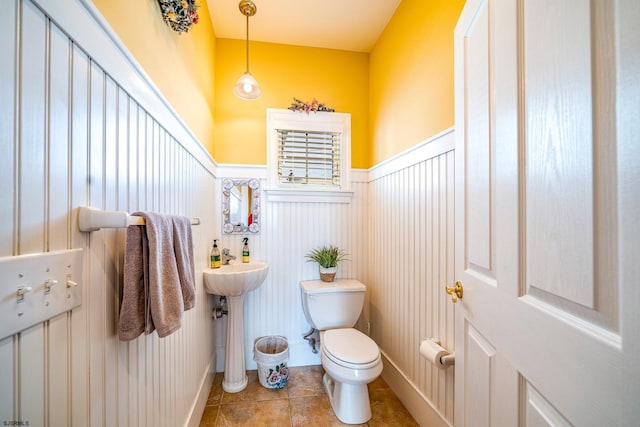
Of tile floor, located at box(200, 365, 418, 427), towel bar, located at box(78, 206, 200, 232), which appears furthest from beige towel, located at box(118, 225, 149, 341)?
tile floor, located at box(200, 365, 418, 427)

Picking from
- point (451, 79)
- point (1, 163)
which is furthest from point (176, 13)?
point (451, 79)

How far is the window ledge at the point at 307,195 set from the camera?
2047 mm

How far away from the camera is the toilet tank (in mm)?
1831

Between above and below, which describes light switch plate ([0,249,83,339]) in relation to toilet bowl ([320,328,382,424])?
above

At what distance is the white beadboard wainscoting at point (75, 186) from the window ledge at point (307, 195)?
44.0 inches

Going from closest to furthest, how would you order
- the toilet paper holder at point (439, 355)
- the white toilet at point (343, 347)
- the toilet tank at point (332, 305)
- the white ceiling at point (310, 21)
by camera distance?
the toilet paper holder at point (439, 355), the white toilet at point (343, 347), the white ceiling at point (310, 21), the toilet tank at point (332, 305)

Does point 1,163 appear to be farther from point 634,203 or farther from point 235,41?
point 235,41

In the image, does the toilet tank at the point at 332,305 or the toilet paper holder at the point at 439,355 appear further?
the toilet tank at the point at 332,305

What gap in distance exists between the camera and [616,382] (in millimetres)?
348

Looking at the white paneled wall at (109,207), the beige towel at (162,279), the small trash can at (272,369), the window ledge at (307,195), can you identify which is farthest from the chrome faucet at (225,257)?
the beige towel at (162,279)

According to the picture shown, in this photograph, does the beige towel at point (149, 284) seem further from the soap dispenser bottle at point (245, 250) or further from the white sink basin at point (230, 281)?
the soap dispenser bottle at point (245, 250)

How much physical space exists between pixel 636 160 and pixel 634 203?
60 millimetres

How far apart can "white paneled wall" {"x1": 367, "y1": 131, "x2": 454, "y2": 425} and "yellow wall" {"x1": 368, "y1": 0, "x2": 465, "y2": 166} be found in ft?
0.45

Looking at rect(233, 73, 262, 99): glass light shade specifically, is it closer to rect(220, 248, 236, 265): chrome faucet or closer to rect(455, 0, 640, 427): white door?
rect(220, 248, 236, 265): chrome faucet
